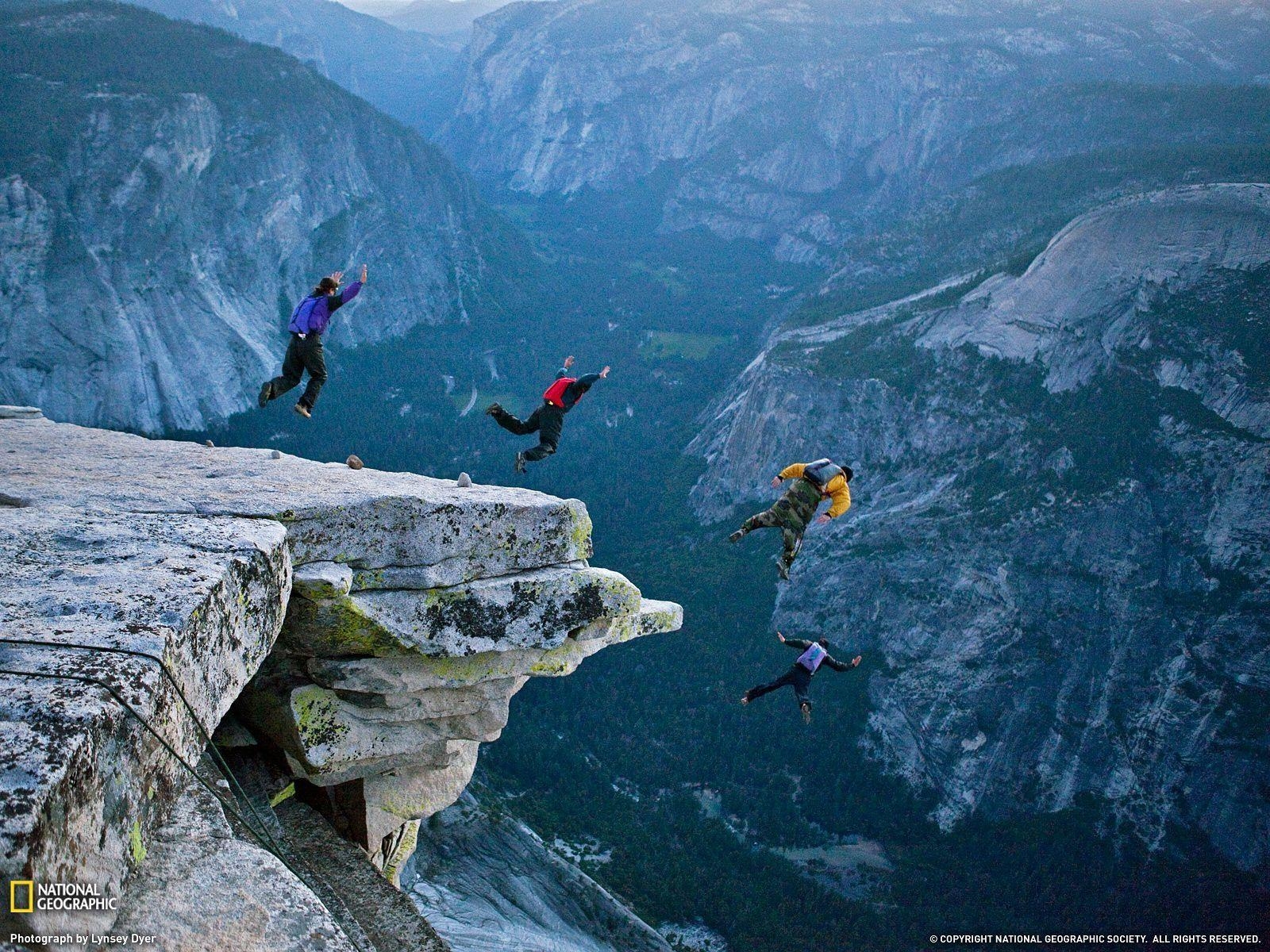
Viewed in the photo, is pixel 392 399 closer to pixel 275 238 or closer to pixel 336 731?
pixel 275 238

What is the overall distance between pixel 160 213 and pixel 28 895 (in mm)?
113601

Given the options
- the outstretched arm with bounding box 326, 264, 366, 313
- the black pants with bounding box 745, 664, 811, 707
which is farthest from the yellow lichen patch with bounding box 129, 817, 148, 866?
the black pants with bounding box 745, 664, 811, 707

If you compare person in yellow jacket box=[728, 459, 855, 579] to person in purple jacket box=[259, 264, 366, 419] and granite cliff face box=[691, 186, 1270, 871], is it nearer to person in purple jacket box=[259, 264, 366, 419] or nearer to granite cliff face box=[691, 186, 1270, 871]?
person in purple jacket box=[259, 264, 366, 419]

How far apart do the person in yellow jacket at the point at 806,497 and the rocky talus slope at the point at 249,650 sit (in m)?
3.62

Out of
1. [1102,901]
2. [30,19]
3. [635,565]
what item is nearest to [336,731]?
[1102,901]

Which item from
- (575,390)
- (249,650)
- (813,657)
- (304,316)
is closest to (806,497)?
(813,657)

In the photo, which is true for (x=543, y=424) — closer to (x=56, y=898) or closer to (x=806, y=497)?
(x=806, y=497)

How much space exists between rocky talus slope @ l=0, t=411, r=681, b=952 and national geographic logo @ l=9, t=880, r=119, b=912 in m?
0.05

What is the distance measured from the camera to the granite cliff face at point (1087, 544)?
7056cm

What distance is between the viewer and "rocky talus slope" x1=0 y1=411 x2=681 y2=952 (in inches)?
283

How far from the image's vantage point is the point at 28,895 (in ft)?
19.5

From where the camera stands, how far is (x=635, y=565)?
3969 inches

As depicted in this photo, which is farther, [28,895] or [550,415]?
[550,415]

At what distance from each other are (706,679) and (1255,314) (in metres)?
59.7
